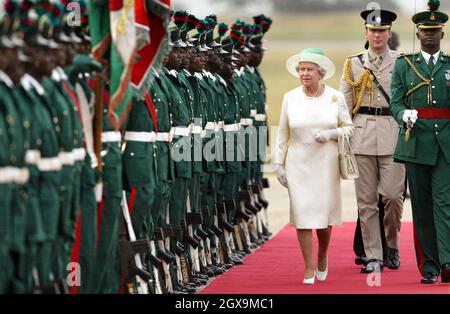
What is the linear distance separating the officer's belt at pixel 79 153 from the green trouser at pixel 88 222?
0.51 feet

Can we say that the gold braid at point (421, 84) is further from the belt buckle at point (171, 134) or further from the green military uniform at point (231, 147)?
the green military uniform at point (231, 147)

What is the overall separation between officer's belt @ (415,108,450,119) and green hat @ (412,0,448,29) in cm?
71

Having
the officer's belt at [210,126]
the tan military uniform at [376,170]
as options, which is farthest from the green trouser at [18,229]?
the tan military uniform at [376,170]

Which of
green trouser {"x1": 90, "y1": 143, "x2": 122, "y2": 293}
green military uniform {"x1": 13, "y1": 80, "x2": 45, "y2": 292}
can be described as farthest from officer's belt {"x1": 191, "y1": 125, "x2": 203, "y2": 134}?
green military uniform {"x1": 13, "y1": 80, "x2": 45, "y2": 292}

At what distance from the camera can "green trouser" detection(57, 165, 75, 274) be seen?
923 cm

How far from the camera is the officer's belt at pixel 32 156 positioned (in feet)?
28.5

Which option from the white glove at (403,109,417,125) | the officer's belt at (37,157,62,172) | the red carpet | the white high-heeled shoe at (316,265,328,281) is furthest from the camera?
the white high-heeled shoe at (316,265,328,281)

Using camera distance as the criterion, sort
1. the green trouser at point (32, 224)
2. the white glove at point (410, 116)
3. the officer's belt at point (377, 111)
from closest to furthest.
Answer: the green trouser at point (32, 224), the white glove at point (410, 116), the officer's belt at point (377, 111)

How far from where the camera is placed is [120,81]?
10484mm

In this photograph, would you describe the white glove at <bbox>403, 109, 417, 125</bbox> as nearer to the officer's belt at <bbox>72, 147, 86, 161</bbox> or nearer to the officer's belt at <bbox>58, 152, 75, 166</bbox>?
the officer's belt at <bbox>72, 147, 86, 161</bbox>

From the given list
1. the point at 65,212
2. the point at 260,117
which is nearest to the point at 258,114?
the point at 260,117

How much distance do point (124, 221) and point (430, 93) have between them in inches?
129

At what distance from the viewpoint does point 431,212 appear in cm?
1334
